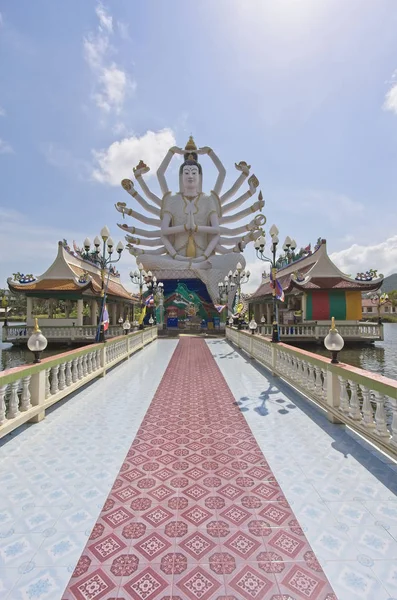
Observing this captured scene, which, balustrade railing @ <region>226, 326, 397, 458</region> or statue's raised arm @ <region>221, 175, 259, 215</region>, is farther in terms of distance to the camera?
statue's raised arm @ <region>221, 175, 259, 215</region>

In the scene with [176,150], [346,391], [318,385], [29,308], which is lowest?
[318,385]

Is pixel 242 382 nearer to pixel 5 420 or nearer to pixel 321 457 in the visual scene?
pixel 321 457

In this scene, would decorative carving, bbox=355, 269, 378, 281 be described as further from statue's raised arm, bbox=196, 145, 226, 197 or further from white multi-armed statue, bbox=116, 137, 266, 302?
statue's raised arm, bbox=196, 145, 226, 197

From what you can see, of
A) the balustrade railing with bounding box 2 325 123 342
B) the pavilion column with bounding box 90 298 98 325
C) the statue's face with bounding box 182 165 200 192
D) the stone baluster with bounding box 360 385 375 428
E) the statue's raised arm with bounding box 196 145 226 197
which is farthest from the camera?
the statue's raised arm with bounding box 196 145 226 197

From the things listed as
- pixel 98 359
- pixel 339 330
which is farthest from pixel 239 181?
pixel 98 359

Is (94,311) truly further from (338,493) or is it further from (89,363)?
(338,493)

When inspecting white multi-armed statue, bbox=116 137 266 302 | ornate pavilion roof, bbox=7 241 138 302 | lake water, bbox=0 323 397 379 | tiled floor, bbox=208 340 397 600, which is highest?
white multi-armed statue, bbox=116 137 266 302

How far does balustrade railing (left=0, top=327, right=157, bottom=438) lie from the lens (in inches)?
157

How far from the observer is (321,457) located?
3561 mm

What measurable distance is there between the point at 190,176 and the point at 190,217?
13.2 feet

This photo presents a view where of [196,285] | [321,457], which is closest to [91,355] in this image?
[321,457]

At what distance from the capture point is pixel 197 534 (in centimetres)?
231

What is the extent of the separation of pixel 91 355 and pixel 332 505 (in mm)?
6301

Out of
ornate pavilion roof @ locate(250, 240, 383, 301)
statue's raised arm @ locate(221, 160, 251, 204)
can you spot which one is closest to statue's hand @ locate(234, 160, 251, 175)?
statue's raised arm @ locate(221, 160, 251, 204)
